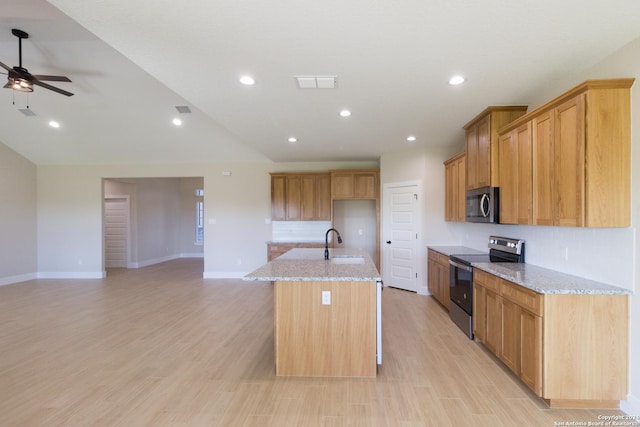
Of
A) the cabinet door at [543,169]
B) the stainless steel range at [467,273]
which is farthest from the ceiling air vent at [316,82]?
the stainless steel range at [467,273]

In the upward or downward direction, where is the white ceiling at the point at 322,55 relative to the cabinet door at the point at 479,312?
upward

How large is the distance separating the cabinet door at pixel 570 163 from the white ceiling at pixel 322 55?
0.45 meters

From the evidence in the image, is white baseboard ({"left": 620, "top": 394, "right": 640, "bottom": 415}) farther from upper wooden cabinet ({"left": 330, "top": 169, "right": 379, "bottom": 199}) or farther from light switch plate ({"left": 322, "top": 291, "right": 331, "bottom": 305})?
upper wooden cabinet ({"left": 330, "top": 169, "right": 379, "bottom": 199})

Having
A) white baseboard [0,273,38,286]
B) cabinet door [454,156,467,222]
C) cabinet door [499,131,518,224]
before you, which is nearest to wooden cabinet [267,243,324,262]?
cabinet door [454,156,467,222]

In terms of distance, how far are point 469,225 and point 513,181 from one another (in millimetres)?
1864

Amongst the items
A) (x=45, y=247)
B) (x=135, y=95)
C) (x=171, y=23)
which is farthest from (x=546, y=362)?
(x=45, y=247)

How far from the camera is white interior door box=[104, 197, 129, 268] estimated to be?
Result: 8.41 metres

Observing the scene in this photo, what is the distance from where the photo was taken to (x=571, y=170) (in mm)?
2287

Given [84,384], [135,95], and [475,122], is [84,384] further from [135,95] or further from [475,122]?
[475,122]

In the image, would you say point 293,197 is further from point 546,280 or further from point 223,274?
point 546,280

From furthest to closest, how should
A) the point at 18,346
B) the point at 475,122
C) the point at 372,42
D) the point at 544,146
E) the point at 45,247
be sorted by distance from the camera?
the point at 45,247, the point at 475,122, the point at 18,346, the point at 544,146, the point at 372,42

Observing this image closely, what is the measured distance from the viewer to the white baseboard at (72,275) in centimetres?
707

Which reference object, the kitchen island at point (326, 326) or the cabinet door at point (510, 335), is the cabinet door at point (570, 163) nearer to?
the cabinet door at point (510, 335)

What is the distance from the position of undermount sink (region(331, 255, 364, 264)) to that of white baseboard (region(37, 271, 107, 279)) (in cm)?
642
